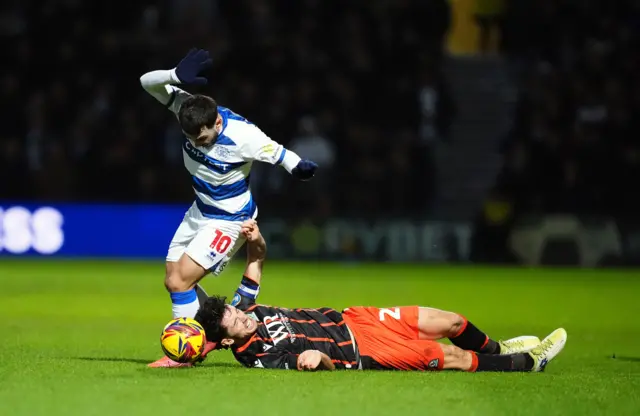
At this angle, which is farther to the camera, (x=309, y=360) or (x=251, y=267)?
(x=251, y=267)

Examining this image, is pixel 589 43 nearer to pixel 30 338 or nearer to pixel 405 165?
pixel 405 165

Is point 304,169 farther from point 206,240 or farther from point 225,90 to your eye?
point 225,90

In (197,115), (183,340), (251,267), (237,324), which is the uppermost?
(197,115)

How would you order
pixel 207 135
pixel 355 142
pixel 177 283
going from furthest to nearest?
1. pixel 355 142
2. pixel 177 283
3. pixel 207 135

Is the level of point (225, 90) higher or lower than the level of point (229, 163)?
lower

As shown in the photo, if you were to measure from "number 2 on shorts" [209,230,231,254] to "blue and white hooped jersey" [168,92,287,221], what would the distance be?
155mm

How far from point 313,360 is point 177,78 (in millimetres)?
2548

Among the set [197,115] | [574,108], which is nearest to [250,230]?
[197,115]

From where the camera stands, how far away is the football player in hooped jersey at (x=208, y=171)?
28.9 feet

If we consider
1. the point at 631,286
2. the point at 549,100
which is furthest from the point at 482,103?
the point at 631,286

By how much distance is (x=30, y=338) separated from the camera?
10.4 m

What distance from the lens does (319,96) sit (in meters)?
21.9

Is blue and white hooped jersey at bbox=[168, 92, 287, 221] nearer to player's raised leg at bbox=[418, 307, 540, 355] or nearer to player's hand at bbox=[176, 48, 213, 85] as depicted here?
player's hand at bbox=[176, 48, 213, 85]

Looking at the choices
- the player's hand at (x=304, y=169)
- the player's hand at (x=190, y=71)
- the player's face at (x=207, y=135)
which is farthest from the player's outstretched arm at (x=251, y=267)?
the player's hand at (x=190, y=71)
